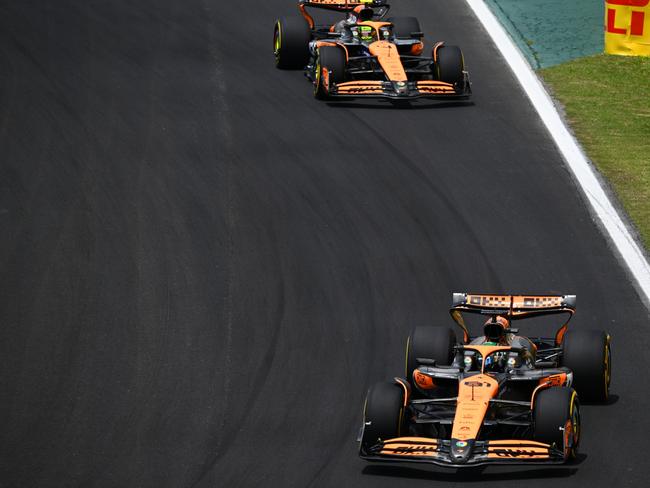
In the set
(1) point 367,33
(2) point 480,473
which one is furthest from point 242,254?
(1) point 367,33

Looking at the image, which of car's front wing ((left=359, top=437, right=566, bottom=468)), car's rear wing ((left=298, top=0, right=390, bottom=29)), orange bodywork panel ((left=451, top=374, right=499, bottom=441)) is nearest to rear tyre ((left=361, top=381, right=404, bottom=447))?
car's front wing ((left=359, top=437, right=566, bottom=468))

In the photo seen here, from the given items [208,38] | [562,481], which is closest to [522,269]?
[562,481]

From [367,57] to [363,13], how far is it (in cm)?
192

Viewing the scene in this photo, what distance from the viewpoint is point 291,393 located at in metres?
15.2

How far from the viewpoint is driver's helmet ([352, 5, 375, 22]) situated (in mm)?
25656

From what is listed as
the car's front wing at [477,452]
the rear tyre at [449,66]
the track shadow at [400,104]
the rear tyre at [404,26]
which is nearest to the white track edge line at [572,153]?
the track shadow at [400,104]

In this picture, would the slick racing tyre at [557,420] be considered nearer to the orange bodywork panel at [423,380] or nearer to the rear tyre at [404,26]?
the orange bodywork panel at [423,380]

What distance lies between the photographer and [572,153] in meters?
22.2

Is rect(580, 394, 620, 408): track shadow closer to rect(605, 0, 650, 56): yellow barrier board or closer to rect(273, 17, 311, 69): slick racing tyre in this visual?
rect(605, 0, 650, 56): yellow barrier board

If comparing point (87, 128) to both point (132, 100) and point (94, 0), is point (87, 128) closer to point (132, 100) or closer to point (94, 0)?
point (132, 100)

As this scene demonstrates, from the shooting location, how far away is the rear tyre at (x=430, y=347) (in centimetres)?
1448

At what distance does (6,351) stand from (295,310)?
341 centimetres

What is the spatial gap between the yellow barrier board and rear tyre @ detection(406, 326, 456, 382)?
12.0 meters

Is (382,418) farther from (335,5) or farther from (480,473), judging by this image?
(335,5)
